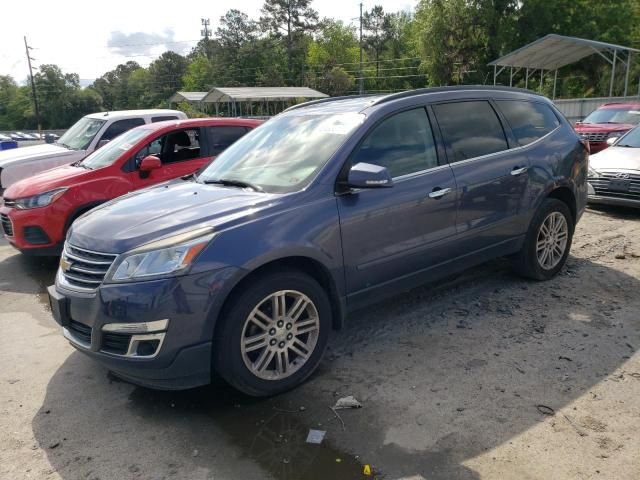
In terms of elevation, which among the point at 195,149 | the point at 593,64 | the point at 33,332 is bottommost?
the point at 33,332

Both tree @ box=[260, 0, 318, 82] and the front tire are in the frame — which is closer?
the front tire

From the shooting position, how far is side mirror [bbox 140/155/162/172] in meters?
6.70

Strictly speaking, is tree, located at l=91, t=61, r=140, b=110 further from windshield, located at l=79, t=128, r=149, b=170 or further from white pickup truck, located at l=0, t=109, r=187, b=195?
windshield, located at l=79, t=128, r=149, b=170

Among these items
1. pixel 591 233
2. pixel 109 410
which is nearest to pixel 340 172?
pixel 109 410

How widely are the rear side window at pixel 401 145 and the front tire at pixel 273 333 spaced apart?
3.47ft

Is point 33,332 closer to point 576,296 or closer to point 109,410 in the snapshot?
point 109,410

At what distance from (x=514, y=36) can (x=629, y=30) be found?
27.7 feet

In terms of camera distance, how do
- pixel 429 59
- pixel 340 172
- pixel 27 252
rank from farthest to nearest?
pixel 429 59 → pixel 27 252 → pixel 340 172

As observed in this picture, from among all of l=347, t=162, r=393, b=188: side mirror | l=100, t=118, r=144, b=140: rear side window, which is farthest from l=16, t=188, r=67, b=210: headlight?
l=347, t=162, r=393, b=188: side mirror

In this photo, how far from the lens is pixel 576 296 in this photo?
16.2 feet

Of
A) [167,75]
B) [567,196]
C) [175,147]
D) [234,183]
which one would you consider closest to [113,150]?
[175,147]

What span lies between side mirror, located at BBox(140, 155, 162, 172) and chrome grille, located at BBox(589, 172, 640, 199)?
6.52 m

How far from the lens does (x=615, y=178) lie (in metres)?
8.03

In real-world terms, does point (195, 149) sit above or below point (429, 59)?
below
